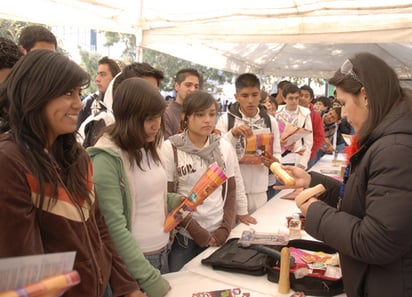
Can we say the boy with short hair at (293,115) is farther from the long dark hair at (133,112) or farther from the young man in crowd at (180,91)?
the long dark hair at (133,112)

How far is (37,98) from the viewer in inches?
38.9

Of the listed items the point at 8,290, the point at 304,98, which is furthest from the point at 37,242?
the point at 304,98

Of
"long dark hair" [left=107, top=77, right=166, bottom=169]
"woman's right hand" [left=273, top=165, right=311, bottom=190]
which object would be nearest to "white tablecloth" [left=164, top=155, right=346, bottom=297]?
"woman's right hand" [left=273, top=165, right=311, bottom=190]

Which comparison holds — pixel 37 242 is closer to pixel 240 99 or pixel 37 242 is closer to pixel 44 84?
pixel 44 84

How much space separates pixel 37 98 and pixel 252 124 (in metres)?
2.22

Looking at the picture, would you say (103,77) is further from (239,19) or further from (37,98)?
(37,98)

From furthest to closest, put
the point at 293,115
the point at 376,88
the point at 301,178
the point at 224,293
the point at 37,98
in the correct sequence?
the point at 293,115 → the point at 301,178 → the point at 224,293 → the point at 376,88 → the point at 37,98

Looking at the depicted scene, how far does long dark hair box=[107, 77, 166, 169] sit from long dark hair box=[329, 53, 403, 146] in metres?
0.76

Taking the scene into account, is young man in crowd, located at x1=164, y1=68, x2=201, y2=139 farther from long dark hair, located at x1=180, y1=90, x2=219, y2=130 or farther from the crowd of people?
the crowd of people

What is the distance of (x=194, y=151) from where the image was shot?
6.89 feet

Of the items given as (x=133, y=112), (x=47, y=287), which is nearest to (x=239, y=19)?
(x=133, y=112)

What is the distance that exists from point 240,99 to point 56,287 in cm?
251

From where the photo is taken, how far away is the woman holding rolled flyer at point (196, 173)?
6.62 feet

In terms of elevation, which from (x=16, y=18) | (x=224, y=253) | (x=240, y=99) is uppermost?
(x=16, y=18)
